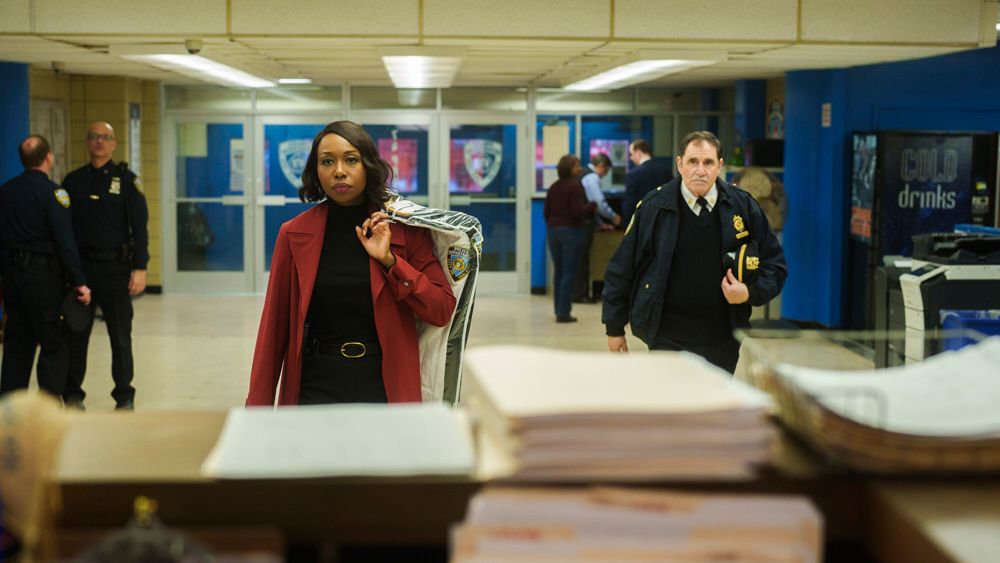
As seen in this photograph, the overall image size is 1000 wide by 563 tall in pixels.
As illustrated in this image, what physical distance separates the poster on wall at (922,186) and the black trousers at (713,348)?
5.76 m

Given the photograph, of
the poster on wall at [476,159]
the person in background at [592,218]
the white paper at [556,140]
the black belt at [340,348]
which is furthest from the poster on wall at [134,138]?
the black belt at [340,348]

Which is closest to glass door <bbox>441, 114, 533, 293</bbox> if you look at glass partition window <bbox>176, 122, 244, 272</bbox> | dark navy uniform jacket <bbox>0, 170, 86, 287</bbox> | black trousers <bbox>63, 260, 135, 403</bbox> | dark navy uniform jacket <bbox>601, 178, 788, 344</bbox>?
glass partition window <bbox>176, 122, 244, 272</bbox>

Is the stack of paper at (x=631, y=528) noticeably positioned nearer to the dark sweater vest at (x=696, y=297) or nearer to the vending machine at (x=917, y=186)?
the dark sweater vest at (x=696, y=297)

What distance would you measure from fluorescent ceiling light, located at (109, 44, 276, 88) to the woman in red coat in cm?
470

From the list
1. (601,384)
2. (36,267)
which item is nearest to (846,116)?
(36,267)

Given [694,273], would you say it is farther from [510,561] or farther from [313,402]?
[510,561]

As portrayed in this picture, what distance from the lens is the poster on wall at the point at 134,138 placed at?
1302 centimetres

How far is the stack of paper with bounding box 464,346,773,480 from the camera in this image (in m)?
1.37

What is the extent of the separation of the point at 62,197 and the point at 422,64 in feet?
11.4

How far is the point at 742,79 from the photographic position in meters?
13.0

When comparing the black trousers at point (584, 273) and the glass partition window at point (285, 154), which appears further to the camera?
the glass partition window at point (285, 154)

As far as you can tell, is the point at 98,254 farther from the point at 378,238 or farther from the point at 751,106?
the point at 751,106

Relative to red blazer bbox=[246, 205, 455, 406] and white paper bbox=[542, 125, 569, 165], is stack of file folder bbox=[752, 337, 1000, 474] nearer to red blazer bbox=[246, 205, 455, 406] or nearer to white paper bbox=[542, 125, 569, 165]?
red blazer bbox=[246, 205, 455, 406]

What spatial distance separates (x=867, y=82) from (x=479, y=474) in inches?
387
